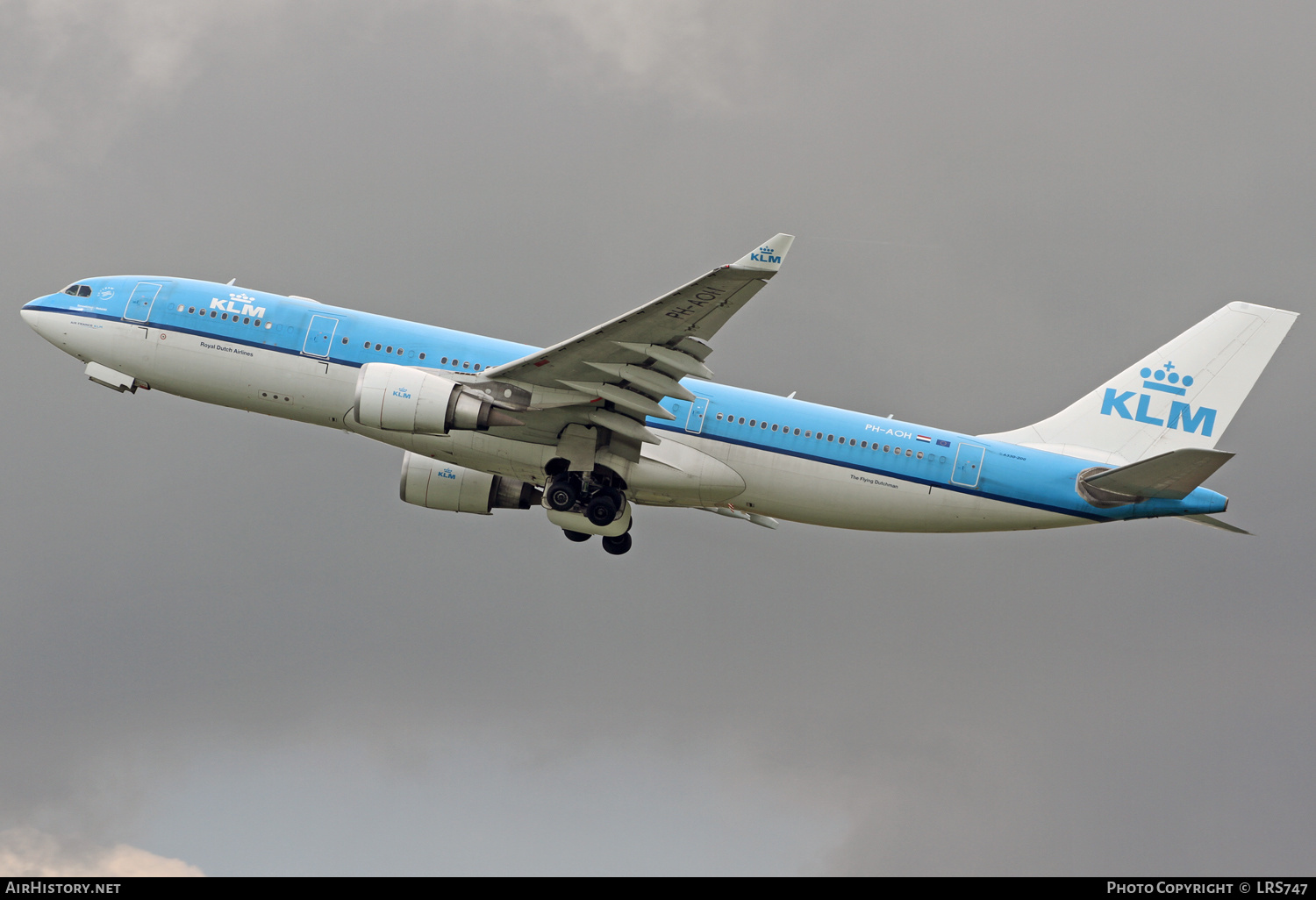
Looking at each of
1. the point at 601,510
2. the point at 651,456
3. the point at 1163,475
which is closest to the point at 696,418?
the point at 651,456

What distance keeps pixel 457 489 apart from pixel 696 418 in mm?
8156

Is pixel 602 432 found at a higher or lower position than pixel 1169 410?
lower

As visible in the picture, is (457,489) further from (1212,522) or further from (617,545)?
(1212,522)

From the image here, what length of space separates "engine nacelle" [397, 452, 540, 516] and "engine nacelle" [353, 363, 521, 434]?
18.0 ft

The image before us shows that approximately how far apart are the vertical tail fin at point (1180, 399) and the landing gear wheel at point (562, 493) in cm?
1321

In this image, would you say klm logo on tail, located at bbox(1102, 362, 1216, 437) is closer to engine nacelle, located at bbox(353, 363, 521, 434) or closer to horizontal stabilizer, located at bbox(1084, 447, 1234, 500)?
horizontal stabilizer, located at bbox(1084, 447, 1234, 500)

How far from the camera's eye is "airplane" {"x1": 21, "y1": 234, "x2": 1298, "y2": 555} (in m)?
35.4

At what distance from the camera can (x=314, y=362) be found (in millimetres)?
36500

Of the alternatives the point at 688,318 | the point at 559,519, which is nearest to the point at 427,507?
the point at 559,519

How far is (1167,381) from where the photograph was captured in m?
39.9

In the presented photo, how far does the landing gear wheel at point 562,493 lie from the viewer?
36.6 meters

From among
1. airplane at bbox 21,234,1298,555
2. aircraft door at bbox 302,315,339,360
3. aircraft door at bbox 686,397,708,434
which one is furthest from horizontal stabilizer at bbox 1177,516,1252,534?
aircraft door at bbox 302,315,339,360
